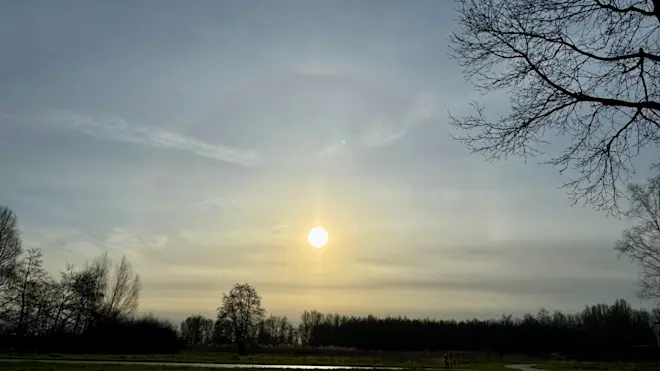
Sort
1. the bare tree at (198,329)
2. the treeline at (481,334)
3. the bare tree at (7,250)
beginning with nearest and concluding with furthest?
the bare tree at (7,250) < the treeline at (481,334) < the bare tree at (198,329)

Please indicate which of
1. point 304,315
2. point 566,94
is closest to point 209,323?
point 304,315

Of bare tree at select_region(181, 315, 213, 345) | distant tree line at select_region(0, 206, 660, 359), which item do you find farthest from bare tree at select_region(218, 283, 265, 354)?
bare tree at select_region(181, 315, 213, 345)

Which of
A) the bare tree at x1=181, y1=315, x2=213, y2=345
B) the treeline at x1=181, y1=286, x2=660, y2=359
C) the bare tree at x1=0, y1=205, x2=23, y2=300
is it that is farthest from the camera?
the bare tree at x1=181, y1=315, x2=213, y2=345

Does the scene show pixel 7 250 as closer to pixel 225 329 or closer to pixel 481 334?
pixel 225 329

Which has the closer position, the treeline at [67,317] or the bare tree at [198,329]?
the treeline at [67,317]

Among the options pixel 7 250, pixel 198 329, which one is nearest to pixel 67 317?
pixel 7 250

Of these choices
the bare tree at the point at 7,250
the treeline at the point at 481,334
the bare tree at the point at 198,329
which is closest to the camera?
the bare tree at the point at 7,250

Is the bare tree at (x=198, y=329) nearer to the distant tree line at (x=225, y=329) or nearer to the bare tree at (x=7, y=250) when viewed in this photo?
the distant tree line at (x=225, y=329)

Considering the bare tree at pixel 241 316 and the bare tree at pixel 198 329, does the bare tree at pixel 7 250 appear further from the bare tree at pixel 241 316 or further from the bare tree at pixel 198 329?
the bare tree at pixel 198 329

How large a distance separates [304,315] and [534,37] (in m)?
145

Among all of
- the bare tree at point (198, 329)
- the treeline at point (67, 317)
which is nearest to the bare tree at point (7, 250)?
the treeline at point (67, 317)

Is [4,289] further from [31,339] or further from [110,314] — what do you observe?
[110,314]

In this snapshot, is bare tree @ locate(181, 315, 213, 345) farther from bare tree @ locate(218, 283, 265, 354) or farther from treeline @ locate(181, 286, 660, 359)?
bare tree @ locate(218, 283, 265, 354)

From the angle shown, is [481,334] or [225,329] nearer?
[225,329]
